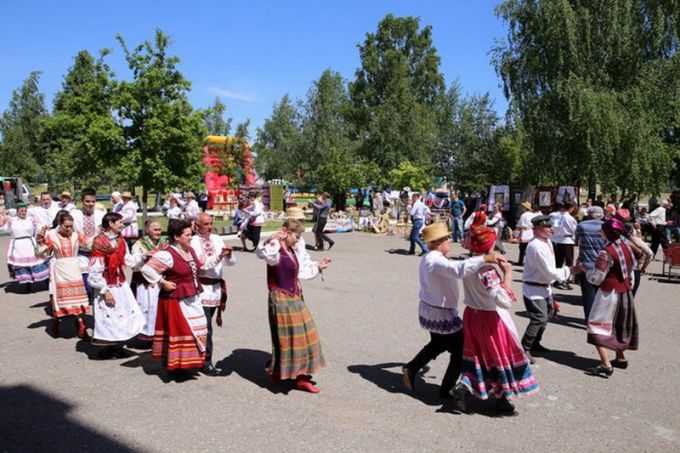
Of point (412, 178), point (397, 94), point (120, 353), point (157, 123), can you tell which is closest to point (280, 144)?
point (397, 94)

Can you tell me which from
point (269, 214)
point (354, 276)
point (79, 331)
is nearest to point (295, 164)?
point (269, 214)

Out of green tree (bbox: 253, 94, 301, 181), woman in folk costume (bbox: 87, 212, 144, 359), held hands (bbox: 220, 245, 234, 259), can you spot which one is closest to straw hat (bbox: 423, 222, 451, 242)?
held hands (bbox: 220, 245, 234, 259)

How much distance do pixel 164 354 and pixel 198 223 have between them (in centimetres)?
136

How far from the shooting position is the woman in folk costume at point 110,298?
6.04 meters

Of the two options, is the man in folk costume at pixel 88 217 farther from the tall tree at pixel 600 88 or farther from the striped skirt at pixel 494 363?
the tall tree at pixel 600 88

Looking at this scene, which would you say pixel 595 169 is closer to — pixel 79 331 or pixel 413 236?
pixel 413 236

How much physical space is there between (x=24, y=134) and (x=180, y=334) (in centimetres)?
5477

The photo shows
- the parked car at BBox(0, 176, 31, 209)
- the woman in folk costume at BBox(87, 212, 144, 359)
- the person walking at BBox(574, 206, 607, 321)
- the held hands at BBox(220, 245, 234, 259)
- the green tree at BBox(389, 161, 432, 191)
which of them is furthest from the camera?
the green tree at BBox(389, 161, 432, 191)

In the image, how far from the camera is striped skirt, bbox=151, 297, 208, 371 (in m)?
5.26

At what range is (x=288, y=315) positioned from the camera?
16.4 feet

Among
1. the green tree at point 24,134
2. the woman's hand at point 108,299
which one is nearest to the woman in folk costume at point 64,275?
the woman's hand at point 108,299

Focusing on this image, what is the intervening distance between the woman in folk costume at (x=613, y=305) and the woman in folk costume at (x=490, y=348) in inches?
62.9

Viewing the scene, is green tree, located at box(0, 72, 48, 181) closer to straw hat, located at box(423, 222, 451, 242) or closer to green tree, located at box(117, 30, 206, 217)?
green tree, located at box(117, 30, 206, 217)

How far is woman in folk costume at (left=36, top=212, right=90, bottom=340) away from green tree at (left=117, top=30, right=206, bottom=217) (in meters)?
11.9
